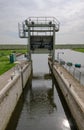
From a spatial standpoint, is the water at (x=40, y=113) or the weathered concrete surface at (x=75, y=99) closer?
the weathered concrete surface at (x=75, y=99)

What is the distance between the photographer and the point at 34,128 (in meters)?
12.1

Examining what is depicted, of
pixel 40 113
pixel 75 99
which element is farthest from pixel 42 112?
pixel 75 99

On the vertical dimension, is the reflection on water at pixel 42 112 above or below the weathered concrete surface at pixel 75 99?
below

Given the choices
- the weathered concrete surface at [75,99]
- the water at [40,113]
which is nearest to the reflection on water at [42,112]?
the water at [40,113]

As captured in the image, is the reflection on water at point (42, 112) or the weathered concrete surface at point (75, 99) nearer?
the weathered concrete surface at point (75, 99)

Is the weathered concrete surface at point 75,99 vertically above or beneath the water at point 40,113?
above

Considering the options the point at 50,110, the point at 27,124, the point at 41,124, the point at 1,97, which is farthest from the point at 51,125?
the point at 1,97

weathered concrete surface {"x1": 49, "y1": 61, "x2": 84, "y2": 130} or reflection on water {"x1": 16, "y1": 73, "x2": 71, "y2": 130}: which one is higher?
weathered concrete surface {"x1": 49, "y1": 61, "x2": 84, "y2": 130}

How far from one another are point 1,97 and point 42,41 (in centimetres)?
2068

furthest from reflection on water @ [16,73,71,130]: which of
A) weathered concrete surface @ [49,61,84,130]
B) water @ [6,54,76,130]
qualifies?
weathered concrete surface @ [49,61,84,130]

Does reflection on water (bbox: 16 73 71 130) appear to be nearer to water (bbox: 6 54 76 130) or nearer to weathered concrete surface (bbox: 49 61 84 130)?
water (bbox: 6 54 76 130)

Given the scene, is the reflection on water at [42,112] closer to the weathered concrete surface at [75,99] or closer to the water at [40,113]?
the water at [40,113]

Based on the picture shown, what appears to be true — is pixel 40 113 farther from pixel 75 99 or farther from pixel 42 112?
pixel 75 99

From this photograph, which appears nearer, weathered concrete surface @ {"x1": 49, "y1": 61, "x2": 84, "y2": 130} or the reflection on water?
weathered concrete surface @ {"x1": 49, "y1": 61, "x2": 84, "y2": 130}
